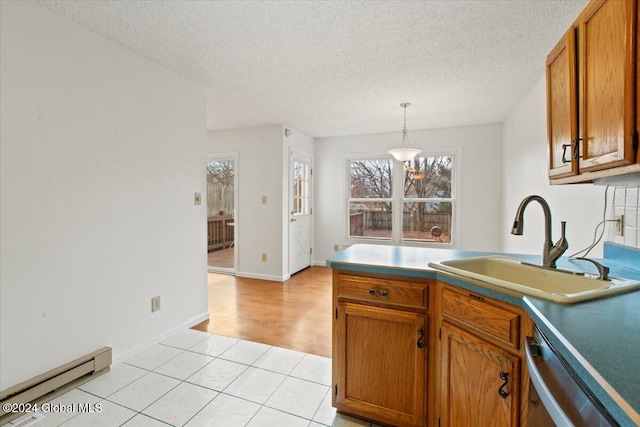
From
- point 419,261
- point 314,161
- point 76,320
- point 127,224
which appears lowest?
point 76,320

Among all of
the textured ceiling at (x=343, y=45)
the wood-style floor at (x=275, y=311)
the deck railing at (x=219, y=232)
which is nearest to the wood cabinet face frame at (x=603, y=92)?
the textured ceiling at (x=343, y=45)

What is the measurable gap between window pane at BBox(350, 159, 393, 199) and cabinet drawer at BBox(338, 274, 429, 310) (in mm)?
3810

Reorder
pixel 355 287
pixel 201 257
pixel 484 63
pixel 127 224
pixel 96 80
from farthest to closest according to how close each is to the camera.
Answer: pixel 201 257
pixel 484 63
pixel 127 224
pixel 96 80
pixel 355 287

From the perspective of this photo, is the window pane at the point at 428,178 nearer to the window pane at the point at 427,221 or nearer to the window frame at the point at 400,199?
the window frame at the point at 400,199

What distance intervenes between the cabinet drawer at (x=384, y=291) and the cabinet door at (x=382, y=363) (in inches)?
1.8

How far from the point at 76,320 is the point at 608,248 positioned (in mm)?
3263

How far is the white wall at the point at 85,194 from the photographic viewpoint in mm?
1705

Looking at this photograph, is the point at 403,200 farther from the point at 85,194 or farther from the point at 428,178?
the point at 85,194

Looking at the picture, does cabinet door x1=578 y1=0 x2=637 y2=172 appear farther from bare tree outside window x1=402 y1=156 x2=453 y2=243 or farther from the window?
bare tree outside window x1=402 y1=156 x2=453 y2=243

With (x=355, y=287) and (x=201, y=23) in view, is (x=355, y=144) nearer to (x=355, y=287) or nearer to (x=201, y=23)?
(x=201, y=23)

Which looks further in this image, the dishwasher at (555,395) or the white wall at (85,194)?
the white wall at (85,194)

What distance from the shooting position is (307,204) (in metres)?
5.38

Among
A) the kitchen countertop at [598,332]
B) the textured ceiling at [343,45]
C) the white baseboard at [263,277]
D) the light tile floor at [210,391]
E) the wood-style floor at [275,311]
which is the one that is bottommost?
the light tile floor at [210,391]

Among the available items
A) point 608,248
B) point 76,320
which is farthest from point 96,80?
point 608,248
